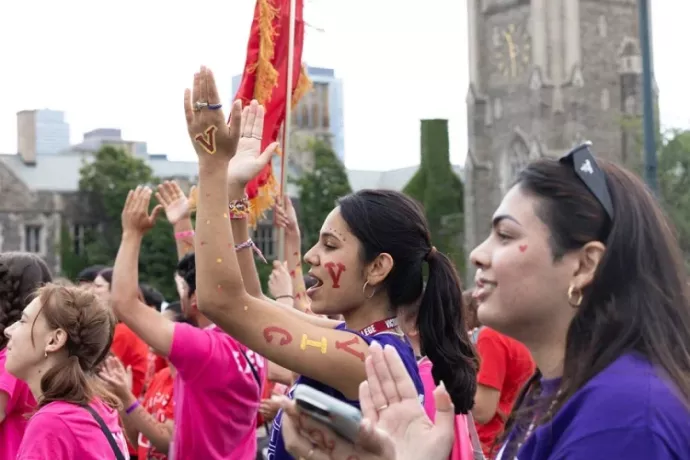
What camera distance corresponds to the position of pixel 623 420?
2.01m

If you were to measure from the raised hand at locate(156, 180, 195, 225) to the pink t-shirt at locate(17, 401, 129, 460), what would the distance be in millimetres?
1756

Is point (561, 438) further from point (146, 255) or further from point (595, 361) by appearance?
point (146, 255)

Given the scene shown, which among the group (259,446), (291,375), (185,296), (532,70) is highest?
(532,70)

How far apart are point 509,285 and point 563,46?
55.5 m

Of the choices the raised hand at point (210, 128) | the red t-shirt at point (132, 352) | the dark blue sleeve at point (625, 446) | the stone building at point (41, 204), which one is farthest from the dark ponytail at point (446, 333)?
the stone building at point (41, 204)

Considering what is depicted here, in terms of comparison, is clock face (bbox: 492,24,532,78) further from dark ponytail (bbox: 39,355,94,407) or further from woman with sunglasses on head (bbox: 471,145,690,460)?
woman with sunglasses on head (bbox: 471,145,690,460)

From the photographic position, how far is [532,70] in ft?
185

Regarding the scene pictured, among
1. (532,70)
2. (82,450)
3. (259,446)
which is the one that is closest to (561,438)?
(82,450)

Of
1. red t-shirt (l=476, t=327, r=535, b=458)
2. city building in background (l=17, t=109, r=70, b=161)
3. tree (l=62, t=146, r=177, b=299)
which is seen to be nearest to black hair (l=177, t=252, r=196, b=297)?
red t-shirt (l=476, t=327, r=535, b=458)

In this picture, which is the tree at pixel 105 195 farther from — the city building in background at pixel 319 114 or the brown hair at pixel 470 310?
the brown hair at pixel 470 310

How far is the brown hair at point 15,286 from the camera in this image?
4.68m

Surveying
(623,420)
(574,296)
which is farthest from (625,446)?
(574,296)

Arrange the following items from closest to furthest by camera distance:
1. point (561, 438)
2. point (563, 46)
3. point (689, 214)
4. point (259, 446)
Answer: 1. point (561, 438)
2. point (259, 446)
3. point (689, 214)
4. point (563, 46)

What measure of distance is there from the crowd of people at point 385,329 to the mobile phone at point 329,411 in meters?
0.01
